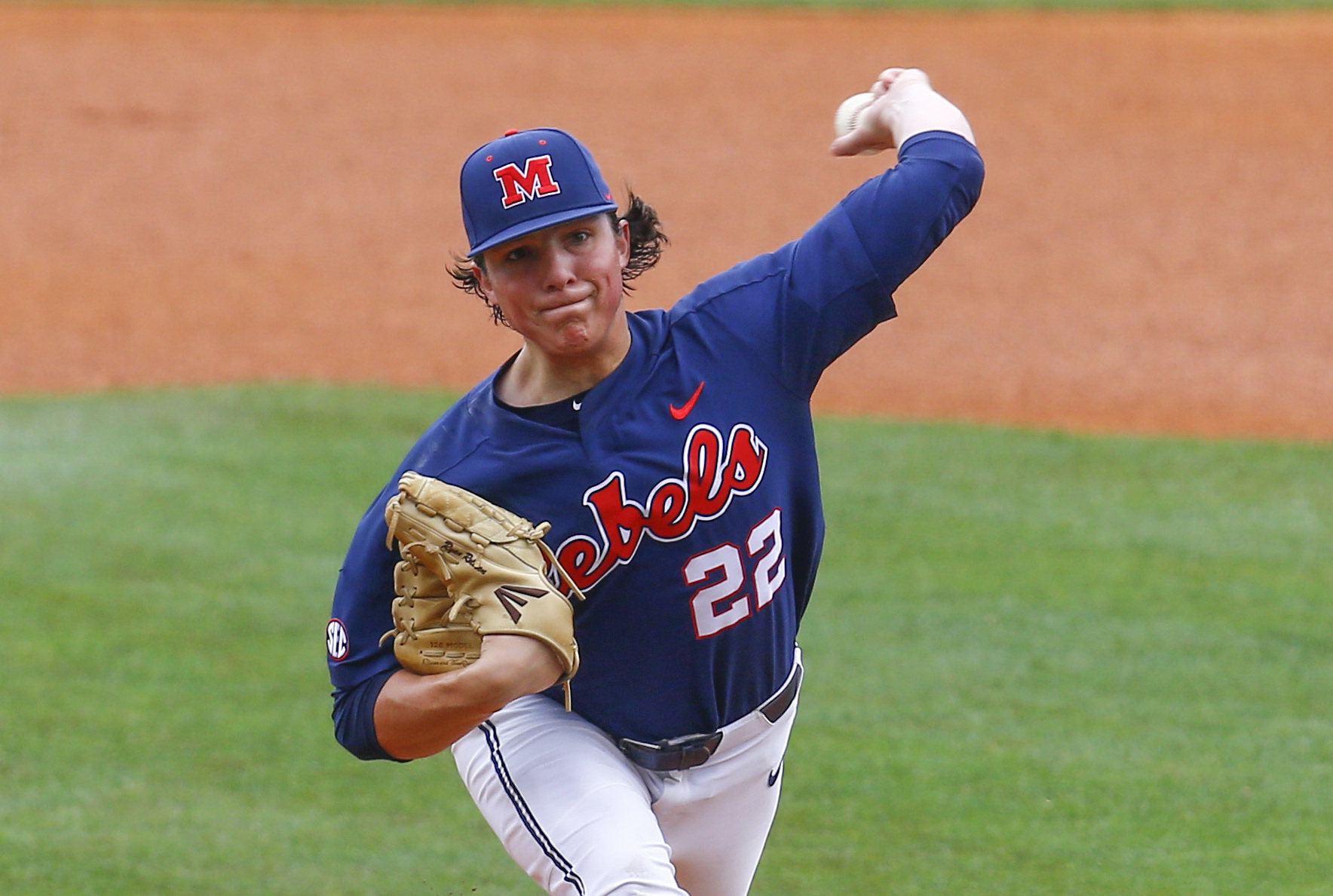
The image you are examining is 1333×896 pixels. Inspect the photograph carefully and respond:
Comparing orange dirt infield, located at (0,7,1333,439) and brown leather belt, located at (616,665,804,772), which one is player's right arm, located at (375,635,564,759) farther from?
orange dirt infield, located at (0,7,1333,439)

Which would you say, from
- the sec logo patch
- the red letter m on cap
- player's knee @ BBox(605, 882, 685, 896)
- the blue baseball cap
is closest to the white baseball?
the blue baseball cap

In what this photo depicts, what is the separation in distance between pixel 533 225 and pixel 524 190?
7cm

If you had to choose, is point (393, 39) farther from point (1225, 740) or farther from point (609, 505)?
point (609, 505)

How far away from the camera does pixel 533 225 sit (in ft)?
10.3

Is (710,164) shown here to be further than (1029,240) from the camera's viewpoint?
Yes

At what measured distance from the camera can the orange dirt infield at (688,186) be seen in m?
11.4

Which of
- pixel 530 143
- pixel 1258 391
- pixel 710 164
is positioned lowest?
pixel 1258 391

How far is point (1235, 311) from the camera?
469 inches

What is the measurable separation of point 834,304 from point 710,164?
12.4 metres

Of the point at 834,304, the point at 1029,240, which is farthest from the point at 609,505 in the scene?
the point at 1029,240

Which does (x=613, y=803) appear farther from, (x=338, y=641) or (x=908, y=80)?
(x=908, y=80)

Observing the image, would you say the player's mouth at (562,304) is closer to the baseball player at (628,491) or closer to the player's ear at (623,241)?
the baseball player at (628,491)

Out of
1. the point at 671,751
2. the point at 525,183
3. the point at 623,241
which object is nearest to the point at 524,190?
the point at 525,183

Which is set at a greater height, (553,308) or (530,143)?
(530,143)
